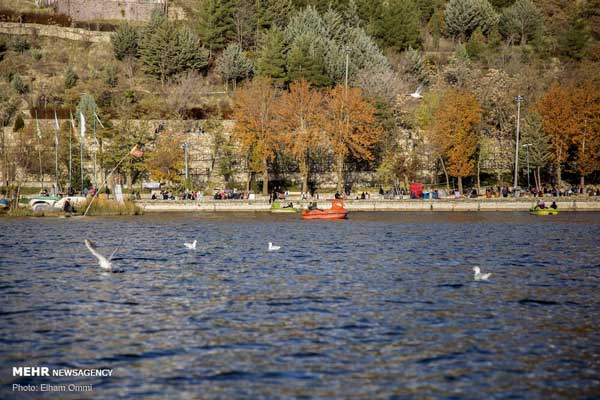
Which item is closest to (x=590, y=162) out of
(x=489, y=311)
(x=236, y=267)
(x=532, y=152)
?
(x=532, y=152)

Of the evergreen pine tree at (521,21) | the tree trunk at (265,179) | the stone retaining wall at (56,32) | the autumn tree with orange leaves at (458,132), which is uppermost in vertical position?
the evergreen pine tree at (521,21)

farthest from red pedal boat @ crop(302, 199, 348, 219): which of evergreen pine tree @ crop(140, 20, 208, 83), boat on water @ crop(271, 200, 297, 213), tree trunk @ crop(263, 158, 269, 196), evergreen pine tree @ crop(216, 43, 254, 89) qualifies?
evergreen pine tree @ crop(140, 20, 208, 83)

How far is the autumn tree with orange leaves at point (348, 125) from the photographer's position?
8619 centimetres

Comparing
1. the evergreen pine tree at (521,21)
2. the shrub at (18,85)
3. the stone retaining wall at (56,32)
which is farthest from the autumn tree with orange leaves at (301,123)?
the evergreen pine tree at (521,21)

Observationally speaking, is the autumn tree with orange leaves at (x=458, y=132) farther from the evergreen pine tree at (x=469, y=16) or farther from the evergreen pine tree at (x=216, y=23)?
the evergreen pine tree at (x=469, y=16)

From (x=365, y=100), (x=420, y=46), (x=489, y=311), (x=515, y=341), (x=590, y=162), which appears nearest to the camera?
(x=515, y=341)

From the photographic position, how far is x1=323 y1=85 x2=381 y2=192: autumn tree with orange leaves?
86.2 metres

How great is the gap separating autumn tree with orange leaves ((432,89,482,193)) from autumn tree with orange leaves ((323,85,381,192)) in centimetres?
720

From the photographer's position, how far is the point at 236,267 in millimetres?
33156

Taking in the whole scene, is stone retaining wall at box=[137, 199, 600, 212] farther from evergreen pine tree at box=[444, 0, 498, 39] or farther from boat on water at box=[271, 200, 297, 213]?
evergreen pine tree at box=[444, 0, 498, 39]

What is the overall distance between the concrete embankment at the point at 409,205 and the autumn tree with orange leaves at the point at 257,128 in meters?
8.35

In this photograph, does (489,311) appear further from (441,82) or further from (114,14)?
(114,14)

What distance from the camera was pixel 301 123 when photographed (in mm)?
87688

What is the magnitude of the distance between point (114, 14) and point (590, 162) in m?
83.9
